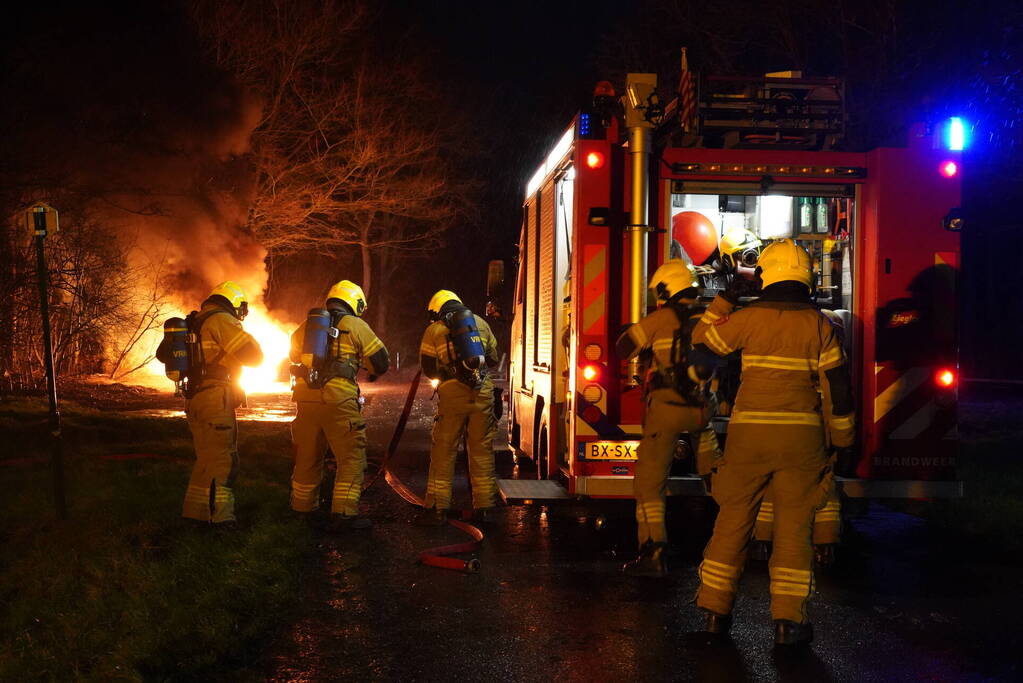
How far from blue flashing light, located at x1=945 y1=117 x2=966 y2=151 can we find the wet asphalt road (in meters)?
2.56

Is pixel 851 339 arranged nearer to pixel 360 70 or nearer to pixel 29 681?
pixel 29 681

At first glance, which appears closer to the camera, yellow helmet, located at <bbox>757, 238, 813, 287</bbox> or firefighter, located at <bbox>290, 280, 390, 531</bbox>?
yellow helmet, located at <bbox>757, 238, 813, 287</bbox>

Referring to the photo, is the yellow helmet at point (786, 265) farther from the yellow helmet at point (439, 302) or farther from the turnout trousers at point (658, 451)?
the yellow helmet at point (439, 302)

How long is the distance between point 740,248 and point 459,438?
2.67m

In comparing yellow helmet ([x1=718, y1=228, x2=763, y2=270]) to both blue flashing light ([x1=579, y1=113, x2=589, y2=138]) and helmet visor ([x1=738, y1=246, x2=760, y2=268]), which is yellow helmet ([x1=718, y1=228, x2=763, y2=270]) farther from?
blue flashing light ([x1=579, y1=113, x2=589, y2=138])

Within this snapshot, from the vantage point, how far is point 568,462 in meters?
6.74

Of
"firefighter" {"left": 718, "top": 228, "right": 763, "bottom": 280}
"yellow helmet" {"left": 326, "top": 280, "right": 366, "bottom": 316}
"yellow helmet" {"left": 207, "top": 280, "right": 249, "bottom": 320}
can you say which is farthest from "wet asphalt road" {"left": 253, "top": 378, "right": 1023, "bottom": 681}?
"firefighter" {"left": 718, "top": 228, "right": 763, "bottom": 280}

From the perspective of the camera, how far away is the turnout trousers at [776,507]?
4.46 metres

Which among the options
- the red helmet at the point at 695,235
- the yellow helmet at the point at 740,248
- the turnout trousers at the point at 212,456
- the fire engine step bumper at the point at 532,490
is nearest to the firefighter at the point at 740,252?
the yellow helmet at the point at 740,248

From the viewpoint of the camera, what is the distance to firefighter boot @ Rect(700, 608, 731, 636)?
4574 mm

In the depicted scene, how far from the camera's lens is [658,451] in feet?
19.2

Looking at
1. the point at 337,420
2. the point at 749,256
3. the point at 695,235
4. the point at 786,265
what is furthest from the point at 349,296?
the point at 786,265

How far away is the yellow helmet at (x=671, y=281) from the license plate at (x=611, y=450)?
3.49 ft

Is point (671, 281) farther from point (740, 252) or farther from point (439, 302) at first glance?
point (740, 252)
